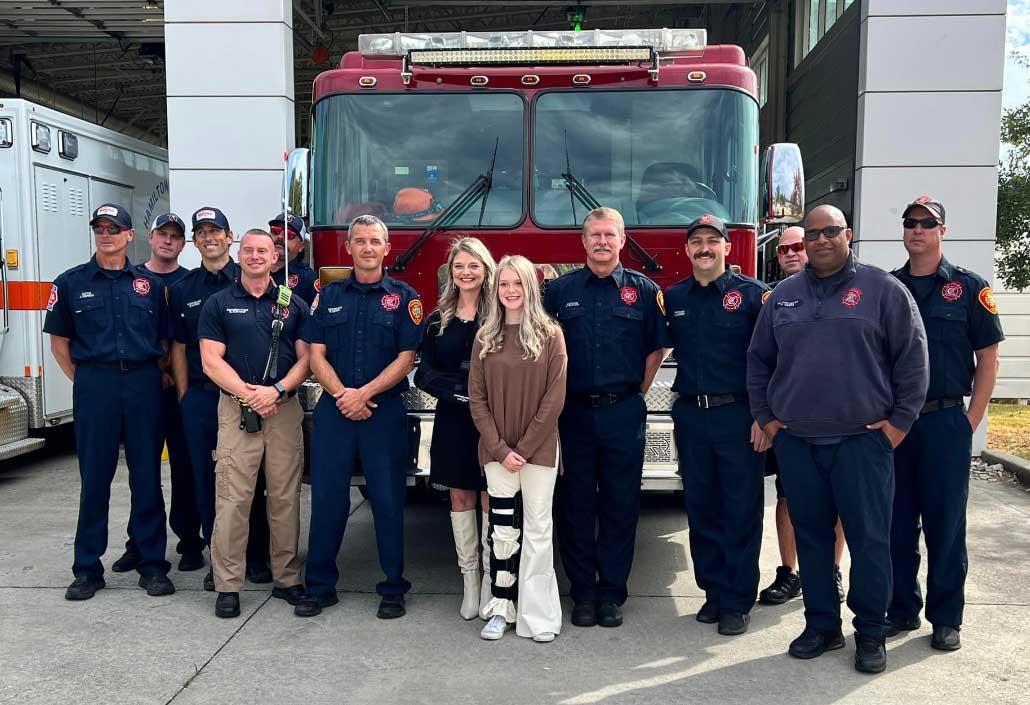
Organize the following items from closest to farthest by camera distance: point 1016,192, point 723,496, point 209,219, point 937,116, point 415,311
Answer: point 723,496, point 415,311, point 209,219, point 937,116, point 1016,192

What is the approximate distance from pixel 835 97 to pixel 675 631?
312 inches

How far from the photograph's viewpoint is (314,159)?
4.99 metres

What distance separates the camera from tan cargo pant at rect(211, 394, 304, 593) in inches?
171

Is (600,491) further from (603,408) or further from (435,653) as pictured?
(435,653)

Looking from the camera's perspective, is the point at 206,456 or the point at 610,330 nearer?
the point at 610,330

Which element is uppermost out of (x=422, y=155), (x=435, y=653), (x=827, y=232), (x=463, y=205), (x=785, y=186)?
(x=422, y=155)

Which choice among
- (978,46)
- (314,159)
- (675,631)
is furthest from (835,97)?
(675,631)

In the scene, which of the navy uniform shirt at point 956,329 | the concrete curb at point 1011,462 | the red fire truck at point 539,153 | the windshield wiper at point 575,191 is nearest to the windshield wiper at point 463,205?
the red fire truck at point 539,153

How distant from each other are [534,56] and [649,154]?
0.79 metres

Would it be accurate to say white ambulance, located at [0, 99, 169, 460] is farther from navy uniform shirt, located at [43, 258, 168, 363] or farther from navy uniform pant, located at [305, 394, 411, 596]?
navy uniform pant, located at [305, 394, 411, 596]

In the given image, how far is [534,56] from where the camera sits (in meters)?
4.83

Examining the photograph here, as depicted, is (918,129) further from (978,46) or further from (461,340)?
(461,340)

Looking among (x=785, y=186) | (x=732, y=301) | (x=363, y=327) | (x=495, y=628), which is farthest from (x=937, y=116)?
(x=495, y=628)

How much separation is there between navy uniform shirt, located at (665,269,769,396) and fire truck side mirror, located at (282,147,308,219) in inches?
82.9
